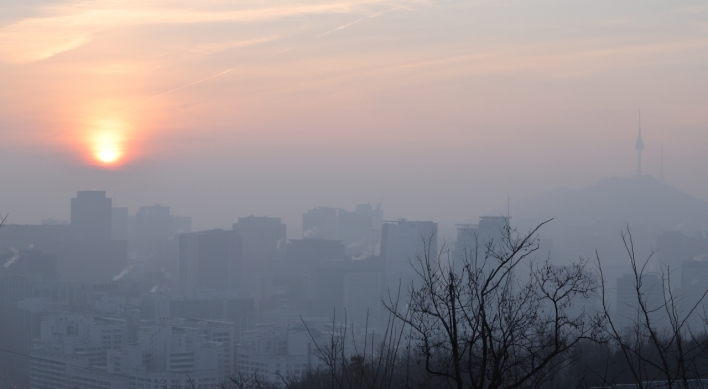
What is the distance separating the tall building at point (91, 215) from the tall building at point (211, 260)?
9.42 m

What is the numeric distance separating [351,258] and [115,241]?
2081 cm

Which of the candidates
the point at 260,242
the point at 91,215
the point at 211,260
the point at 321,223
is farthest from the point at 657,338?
the point at 321,223

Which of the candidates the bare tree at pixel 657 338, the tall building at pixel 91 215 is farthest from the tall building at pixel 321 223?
the bare tree at pixel 657 338

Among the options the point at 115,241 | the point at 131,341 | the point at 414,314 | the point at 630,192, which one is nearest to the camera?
the point at 414,314

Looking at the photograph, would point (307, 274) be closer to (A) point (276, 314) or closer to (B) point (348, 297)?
(B) point (348, 297)

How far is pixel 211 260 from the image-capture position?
62.9 m

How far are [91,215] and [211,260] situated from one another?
14.3m

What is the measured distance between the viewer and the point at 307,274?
61.2 m

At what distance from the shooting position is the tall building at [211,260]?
6223 cm

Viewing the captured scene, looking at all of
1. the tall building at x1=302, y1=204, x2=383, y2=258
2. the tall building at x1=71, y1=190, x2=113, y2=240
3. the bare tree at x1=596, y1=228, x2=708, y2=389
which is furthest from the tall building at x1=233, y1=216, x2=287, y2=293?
the bare tree at x1=596, y1=228, x2=708, y2=389

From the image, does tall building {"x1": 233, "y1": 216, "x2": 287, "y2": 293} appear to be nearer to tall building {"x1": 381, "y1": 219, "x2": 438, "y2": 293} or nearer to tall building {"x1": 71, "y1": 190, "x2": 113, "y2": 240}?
tall building {"x1": 381, "y1": 219, "x2": 438, "y2": 293}

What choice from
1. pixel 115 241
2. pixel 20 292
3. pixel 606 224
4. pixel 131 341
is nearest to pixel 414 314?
pixel 131 341

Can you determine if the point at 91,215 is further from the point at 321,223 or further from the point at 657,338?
the point at 657,338

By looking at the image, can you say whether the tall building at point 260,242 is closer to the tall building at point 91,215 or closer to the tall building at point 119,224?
the tall building at point 91,215
